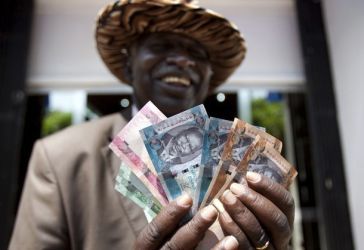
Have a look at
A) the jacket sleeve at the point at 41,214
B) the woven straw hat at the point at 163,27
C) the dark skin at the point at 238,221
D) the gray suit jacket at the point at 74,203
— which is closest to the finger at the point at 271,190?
the dark skin at the point at 238,221

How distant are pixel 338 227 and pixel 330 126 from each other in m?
0.70

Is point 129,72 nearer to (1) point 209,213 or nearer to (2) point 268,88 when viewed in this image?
(1) point 209,213

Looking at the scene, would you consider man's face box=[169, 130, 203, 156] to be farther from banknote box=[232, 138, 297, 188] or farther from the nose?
the nose

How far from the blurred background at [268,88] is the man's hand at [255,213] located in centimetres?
194

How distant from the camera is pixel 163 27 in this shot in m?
1.11

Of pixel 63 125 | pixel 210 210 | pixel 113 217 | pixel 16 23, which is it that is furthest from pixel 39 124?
pixel 210 210

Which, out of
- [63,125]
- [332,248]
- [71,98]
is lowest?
[332,248]

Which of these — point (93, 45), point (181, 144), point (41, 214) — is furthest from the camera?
point (93, 45)

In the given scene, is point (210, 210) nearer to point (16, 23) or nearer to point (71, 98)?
point (71, 98)

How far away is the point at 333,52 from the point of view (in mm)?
2533

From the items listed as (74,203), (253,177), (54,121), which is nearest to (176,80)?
(74,203)

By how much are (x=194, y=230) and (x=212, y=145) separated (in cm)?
16

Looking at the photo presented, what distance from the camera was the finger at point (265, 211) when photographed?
0.53m

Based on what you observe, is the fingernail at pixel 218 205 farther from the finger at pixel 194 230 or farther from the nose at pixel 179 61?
the nose at pixel 179 61
